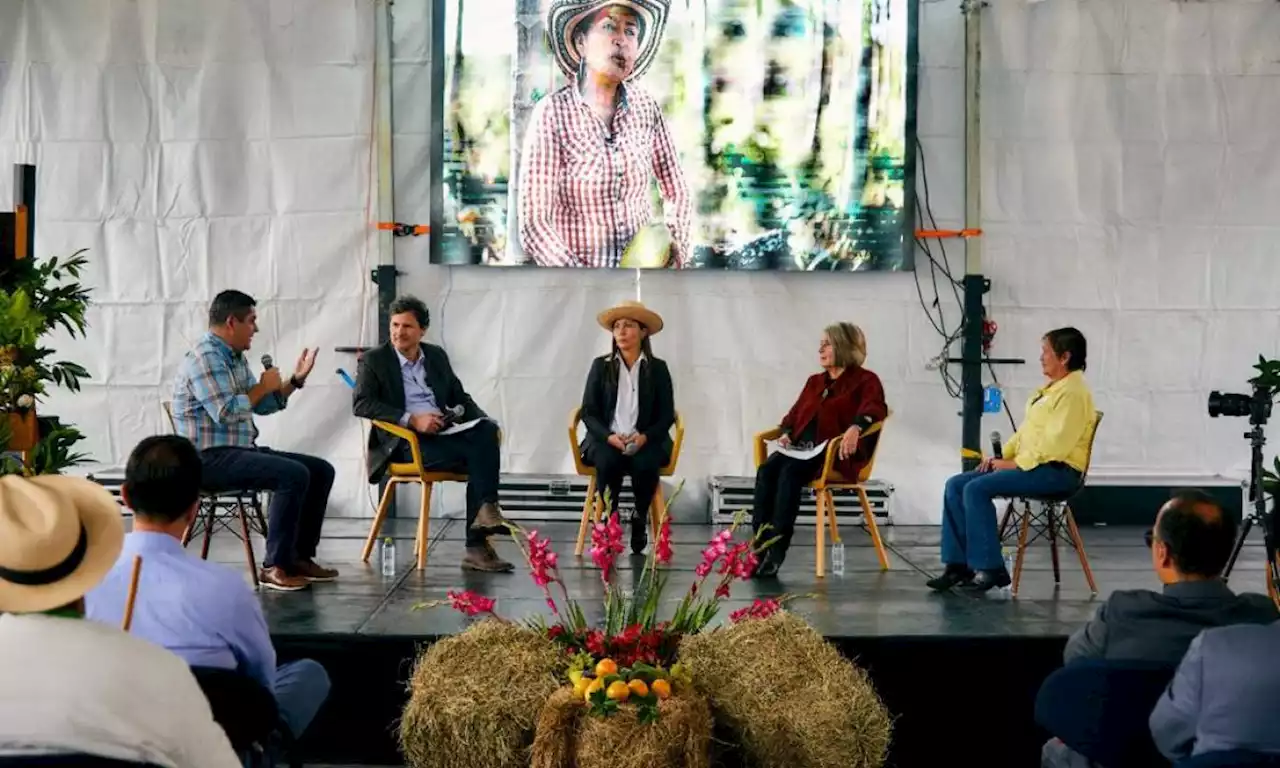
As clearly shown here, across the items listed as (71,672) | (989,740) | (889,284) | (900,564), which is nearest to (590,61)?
(889,284)

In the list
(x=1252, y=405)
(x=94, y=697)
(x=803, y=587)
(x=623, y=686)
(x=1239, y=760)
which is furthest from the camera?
(x=1252, y=405)

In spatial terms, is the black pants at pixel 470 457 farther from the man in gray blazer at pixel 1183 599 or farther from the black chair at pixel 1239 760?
the black chair at pixel 1239 760

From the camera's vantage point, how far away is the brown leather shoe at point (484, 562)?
16.1ft

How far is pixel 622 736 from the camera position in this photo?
2.65m

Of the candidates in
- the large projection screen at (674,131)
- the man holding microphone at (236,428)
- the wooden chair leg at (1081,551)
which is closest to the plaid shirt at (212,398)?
the man holding microphone at (236,428)

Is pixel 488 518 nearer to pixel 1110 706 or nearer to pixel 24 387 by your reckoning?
pixel 24 387

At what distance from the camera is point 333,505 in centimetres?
659

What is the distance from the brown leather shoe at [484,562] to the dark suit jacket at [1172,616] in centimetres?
279

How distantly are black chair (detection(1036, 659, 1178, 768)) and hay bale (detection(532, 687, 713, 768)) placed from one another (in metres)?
0.72

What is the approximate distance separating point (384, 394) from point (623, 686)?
8.99 feet

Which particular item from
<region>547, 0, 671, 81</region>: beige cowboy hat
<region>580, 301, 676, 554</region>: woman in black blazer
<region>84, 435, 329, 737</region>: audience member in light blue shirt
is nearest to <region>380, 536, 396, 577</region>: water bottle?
<region>580, 301, 676, 554</region>: woman in black blazer

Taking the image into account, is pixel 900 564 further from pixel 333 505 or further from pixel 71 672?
pixel 71 672

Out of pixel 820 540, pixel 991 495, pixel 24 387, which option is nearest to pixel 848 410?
pixel 820 540

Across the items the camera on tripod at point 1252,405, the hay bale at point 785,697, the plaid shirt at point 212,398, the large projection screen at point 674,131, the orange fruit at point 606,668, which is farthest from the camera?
the large projection screen at point 674,131
